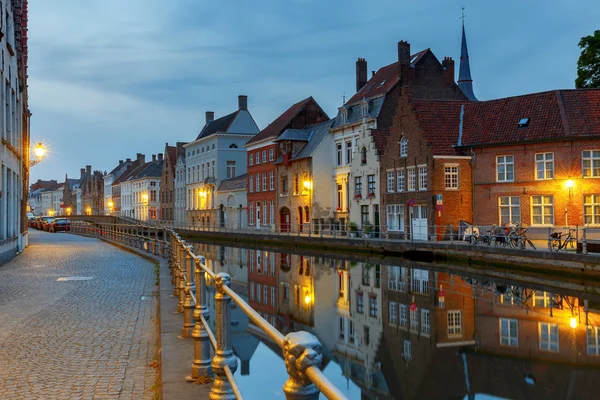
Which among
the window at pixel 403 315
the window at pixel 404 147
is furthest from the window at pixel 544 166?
the window at pixel 403 315

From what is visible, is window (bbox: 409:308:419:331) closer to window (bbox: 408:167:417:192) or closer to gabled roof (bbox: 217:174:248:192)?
window (bbox: 408:167:417:192)

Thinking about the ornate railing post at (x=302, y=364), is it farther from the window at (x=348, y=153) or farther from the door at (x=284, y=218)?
the door at (x=284, y=218)

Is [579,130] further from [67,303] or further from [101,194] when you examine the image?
[101,194]

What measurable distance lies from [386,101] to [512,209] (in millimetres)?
15161

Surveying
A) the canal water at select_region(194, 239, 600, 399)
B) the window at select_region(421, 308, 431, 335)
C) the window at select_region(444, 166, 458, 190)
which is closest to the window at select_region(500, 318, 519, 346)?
the canal water at select_region(194, 239, 600, 399)

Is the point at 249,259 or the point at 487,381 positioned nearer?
the point at 487,381

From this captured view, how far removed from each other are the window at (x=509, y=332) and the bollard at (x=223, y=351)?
359 inches

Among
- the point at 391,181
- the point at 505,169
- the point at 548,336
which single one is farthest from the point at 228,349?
the point at 391,181

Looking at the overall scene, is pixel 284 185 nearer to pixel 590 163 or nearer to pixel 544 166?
pixel 544 166

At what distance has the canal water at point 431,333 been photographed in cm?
930

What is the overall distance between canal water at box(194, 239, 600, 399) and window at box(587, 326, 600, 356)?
0.02 meters

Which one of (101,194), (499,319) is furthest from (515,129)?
(101,194)

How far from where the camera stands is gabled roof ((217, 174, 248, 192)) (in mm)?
69000

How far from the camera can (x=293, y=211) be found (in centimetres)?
5631
